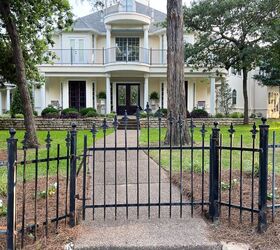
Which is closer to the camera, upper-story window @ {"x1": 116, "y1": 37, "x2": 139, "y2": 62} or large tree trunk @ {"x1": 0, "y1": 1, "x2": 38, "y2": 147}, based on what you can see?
large tree trunk @ {"x1": 0, "y1": 1, "x2": 38, "y2": 147}

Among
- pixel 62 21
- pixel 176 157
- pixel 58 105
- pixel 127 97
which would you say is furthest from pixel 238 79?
pixel 176 157

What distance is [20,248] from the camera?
12.1ft

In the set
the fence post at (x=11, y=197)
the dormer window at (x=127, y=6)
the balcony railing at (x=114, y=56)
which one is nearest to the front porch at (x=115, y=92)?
the balcony railing at (x=114, y=56)

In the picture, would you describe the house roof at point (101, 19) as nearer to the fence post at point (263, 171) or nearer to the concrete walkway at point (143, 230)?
the concrete walkway at point (143, 230)

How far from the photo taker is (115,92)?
25.7 metres

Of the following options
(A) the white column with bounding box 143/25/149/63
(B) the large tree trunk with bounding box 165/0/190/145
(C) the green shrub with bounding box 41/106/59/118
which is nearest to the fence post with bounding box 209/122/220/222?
(B) the large tree trunk with bounding box 165/0/190/145

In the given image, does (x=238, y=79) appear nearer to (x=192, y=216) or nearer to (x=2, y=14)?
(x=2, y=14)

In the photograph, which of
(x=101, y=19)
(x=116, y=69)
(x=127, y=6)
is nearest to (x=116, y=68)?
(x=116, y=69)

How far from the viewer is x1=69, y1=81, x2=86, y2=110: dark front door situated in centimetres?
2553

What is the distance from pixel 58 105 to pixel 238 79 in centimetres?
1707

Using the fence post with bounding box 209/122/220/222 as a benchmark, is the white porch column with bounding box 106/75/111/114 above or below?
above

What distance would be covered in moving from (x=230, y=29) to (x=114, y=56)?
7928 millimetres

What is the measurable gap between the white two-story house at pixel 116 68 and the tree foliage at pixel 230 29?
2.20m

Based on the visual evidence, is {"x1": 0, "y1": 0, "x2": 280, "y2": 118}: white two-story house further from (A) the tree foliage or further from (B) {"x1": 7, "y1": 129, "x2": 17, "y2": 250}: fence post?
(B) {"x1": 7, "y1": 129, "x2": 17, "y2": 250}: fence post
